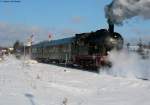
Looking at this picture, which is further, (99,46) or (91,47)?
(91,47)

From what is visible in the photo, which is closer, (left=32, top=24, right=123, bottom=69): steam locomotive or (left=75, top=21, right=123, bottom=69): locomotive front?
(left=75, top=21, right=123, bottom=69): locomotive front

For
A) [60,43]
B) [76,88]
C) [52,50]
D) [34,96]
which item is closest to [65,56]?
[60,43]

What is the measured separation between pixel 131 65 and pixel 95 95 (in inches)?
589

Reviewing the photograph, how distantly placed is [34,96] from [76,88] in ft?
11.9

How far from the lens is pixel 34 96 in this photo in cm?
1385

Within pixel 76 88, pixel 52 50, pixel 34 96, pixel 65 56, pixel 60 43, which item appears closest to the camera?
→ pixel 34 96

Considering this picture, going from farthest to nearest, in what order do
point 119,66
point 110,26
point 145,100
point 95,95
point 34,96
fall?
point 110,26 < point 119,66 < point 95,95 < point 34,96 < point 145,100

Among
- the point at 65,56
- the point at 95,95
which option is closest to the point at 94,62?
the point at 65,56

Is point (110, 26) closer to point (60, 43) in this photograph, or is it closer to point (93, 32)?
point (93, 32)

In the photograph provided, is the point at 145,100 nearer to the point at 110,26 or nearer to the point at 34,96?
the point at 34,96

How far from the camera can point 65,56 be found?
40.4 meters

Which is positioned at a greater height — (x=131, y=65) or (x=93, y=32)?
(x=93, y=32)

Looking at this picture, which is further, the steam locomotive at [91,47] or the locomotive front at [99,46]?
the steam locomotive at [91,47]

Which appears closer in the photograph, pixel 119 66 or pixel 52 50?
pixel 119 66
